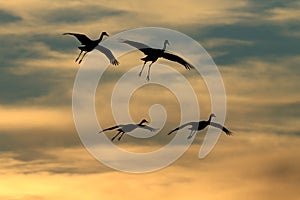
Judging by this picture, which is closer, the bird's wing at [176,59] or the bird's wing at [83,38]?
the bird's wing at [83,38]

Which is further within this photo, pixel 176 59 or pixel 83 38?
pixel 176 59

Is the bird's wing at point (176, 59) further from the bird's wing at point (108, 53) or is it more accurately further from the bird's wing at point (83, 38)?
the bird's wing at point (83, 38)

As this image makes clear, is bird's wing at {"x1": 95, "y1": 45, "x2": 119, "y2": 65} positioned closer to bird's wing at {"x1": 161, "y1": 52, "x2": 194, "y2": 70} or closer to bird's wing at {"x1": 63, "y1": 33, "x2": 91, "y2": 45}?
bird's wing at {"x1": 63, "y1": 33, "x2": 91, "y2": 45}

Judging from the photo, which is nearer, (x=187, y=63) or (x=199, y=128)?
(x=187, y=63)

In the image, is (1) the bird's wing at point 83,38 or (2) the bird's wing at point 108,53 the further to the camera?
(2) the bird's wing at point 108,53

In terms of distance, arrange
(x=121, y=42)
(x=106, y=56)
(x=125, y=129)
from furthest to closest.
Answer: (x=125, y=129)
(x=106, y=56)
(x=121, y=42)

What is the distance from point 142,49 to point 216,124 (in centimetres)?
1602

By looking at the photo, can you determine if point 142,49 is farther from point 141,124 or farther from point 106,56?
point 141,124

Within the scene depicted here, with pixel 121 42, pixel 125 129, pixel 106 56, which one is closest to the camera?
pixel 121 42

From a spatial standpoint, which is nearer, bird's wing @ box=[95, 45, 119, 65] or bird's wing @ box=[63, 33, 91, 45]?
bird's wing @ box=[63, 33, 91, 45]

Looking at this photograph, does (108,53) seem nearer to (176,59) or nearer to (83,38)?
(83,38)

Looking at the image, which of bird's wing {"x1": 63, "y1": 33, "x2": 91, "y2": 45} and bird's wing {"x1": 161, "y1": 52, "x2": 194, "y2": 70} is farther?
bird's wing {"x1": 161, "y1": 52, "x2": 194, "y2": 70}

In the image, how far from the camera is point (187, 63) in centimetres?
13925

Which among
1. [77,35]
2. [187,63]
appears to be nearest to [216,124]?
[187,63]
